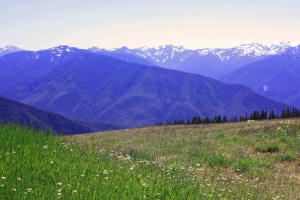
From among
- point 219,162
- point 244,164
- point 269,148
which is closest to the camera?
point 244,164

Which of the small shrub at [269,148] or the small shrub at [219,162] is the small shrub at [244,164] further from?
the small shrub at [269,148]

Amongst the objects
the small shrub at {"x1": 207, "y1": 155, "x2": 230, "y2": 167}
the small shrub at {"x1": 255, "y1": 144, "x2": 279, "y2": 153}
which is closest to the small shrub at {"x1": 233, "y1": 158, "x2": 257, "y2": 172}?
the small shrub at {"x1": 207, "y1": 155, "x2": 230, "y2": 167}

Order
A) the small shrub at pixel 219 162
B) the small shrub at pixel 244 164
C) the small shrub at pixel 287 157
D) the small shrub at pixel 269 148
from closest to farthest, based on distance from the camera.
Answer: the small shrub at pixel 244 164 → the small shrub at pixel 219 162 → the small shrub at pixel 287 157 → the small shrub at pixel 269 148

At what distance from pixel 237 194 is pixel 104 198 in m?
5.23

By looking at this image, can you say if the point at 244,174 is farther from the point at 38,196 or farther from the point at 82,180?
the point at 38,196

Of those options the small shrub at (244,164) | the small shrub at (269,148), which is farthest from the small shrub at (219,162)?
the small shrub at (269,148)

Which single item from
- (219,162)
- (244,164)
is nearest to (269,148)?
(244,164)

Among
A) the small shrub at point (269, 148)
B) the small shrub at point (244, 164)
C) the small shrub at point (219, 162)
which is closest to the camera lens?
the small shrub at point (244, 164)

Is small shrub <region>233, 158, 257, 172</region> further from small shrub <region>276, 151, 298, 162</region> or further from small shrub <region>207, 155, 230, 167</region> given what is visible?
small shrub <region>276, 151, 298, 162</region>

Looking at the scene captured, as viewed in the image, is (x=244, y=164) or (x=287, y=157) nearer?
(x=244, y=164)

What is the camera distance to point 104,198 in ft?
22.5

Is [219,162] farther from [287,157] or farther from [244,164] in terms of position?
[287,157]

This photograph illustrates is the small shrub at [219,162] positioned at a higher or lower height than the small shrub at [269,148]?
lower

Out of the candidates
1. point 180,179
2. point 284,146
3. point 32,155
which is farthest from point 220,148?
point 32,155
